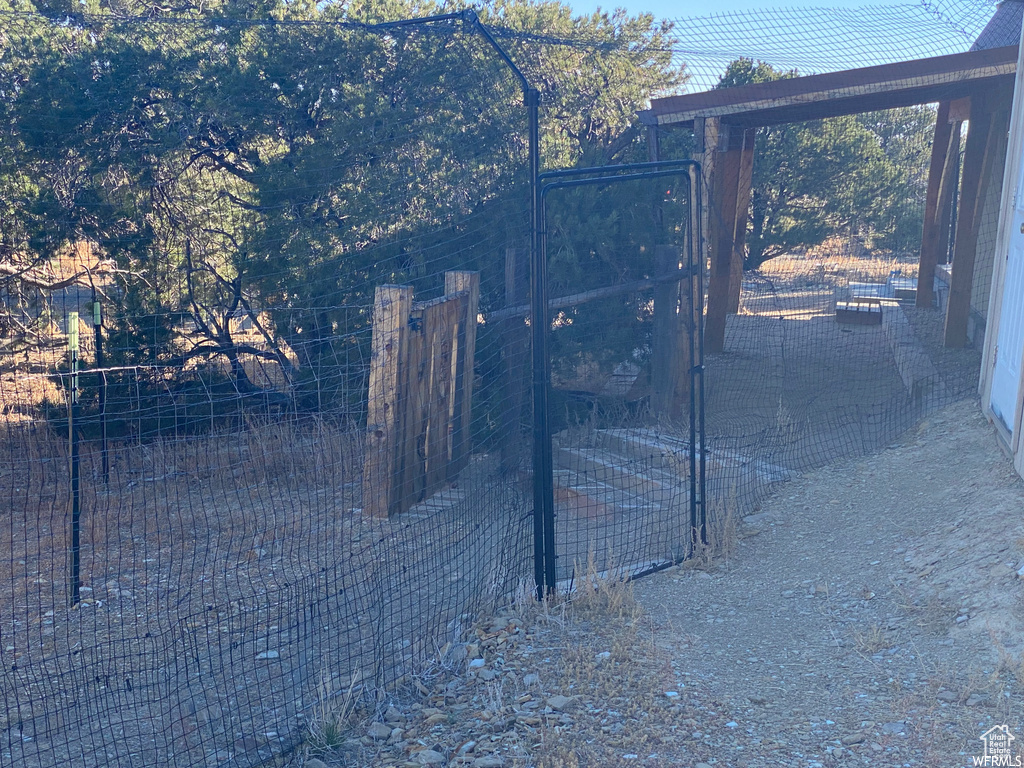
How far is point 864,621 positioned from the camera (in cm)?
428

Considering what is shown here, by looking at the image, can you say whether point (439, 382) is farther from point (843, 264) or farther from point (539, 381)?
point (843, 264)

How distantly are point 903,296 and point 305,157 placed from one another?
30.1 ft

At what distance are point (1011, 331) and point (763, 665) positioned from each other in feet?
10.7

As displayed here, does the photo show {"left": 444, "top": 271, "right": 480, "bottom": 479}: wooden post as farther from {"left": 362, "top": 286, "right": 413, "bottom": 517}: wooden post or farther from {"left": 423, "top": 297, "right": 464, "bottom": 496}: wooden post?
{"left": 362, "top": 286, "right": 413, "bottom": 517}: wooden post

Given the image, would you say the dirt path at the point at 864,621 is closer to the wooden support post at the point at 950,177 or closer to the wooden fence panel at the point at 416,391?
the wooden fence panel at the point at 416,391

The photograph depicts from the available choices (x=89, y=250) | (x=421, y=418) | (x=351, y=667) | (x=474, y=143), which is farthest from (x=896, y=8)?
(x=89, y=250)

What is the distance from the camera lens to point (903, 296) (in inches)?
519

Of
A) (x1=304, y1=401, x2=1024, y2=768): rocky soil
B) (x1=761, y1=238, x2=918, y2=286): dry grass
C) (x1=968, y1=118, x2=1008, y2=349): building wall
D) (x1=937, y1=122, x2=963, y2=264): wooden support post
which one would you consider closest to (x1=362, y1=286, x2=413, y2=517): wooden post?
(x1=304, y1=401, x2=1024, y2=768): rocky soil

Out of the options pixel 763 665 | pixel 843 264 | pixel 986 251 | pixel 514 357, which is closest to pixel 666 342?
pixel 514 357

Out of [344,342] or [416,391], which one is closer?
[416,391]

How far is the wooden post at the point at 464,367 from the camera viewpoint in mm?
6898

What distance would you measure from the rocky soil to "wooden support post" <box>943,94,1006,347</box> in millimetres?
3909

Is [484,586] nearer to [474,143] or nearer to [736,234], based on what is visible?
[474,143]

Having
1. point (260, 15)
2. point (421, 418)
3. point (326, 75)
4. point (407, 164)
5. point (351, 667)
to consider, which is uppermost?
point (260, 15)
